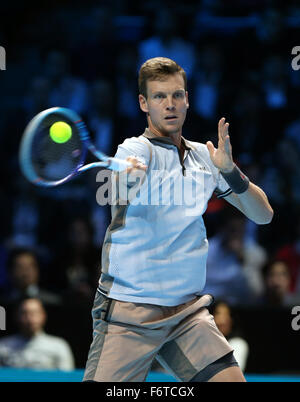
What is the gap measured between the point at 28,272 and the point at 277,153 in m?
2.63

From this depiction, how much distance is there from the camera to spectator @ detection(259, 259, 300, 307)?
5980 millimetres

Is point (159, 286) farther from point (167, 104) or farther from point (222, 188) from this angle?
point (167, 104)

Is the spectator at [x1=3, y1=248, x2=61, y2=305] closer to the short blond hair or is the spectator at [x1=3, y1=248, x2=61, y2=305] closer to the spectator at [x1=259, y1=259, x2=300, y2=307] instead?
the spectator at [x1=259, y1=259, x2=300, y2=307]

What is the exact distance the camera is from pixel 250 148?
23.1 ft

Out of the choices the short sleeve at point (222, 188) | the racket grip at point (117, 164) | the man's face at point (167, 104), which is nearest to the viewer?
the racket grip at point (117, 164)

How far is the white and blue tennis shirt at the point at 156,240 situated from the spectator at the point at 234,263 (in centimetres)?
305

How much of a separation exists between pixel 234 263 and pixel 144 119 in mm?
1672

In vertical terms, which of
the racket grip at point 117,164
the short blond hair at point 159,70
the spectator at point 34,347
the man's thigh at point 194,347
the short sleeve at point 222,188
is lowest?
the spectator at point 34,347

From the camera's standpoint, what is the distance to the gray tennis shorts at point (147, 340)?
3055 mm

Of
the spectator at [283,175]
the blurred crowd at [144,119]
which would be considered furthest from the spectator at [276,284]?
the spectator at [283,175]

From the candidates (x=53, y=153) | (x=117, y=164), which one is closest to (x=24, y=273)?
(x=53, y=153)

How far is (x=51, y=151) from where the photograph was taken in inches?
128

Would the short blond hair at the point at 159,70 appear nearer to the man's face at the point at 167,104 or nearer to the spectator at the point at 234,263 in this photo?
the man's face at the point at 167,104

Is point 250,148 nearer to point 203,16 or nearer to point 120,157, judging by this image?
point 203,16
